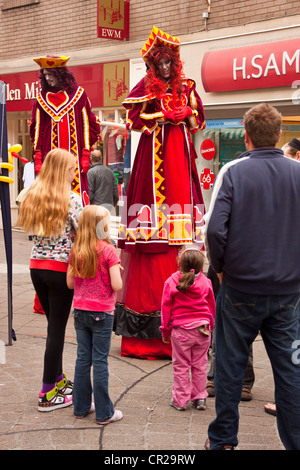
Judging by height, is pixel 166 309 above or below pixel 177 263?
below

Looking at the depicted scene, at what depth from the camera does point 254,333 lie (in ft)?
11.2

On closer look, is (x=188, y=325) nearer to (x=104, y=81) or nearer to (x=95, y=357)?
(x=95, y=357)

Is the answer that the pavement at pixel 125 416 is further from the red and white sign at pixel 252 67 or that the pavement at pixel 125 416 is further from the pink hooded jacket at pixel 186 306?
the red and white sign at pixel 252 67

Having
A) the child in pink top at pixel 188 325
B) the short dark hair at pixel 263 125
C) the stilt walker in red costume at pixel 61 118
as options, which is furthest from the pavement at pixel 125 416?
the stilt walker in red costume at pixel 61 118

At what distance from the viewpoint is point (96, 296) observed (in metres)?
4.12

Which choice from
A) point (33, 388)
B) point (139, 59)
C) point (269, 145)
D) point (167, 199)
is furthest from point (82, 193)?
point (139, 59)

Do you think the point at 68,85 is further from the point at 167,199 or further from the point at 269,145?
the point at 269,145

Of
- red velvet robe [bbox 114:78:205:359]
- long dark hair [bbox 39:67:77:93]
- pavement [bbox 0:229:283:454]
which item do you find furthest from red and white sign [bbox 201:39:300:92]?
pavement [bbox 0:229:283:454]

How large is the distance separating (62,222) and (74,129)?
10.2ft

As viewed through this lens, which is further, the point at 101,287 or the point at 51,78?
the point at 51,78

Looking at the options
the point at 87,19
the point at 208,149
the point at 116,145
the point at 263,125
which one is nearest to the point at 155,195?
the point at 263,125

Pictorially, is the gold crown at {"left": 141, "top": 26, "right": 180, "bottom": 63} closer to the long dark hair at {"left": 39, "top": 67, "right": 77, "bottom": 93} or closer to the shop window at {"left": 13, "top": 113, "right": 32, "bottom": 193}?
the long dark hair at {"left": 39, "top": 67, "right": 77, "bottom": 93}

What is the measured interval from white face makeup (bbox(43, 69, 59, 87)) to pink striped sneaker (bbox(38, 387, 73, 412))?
3.81m

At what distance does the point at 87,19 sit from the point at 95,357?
11.3 metres
